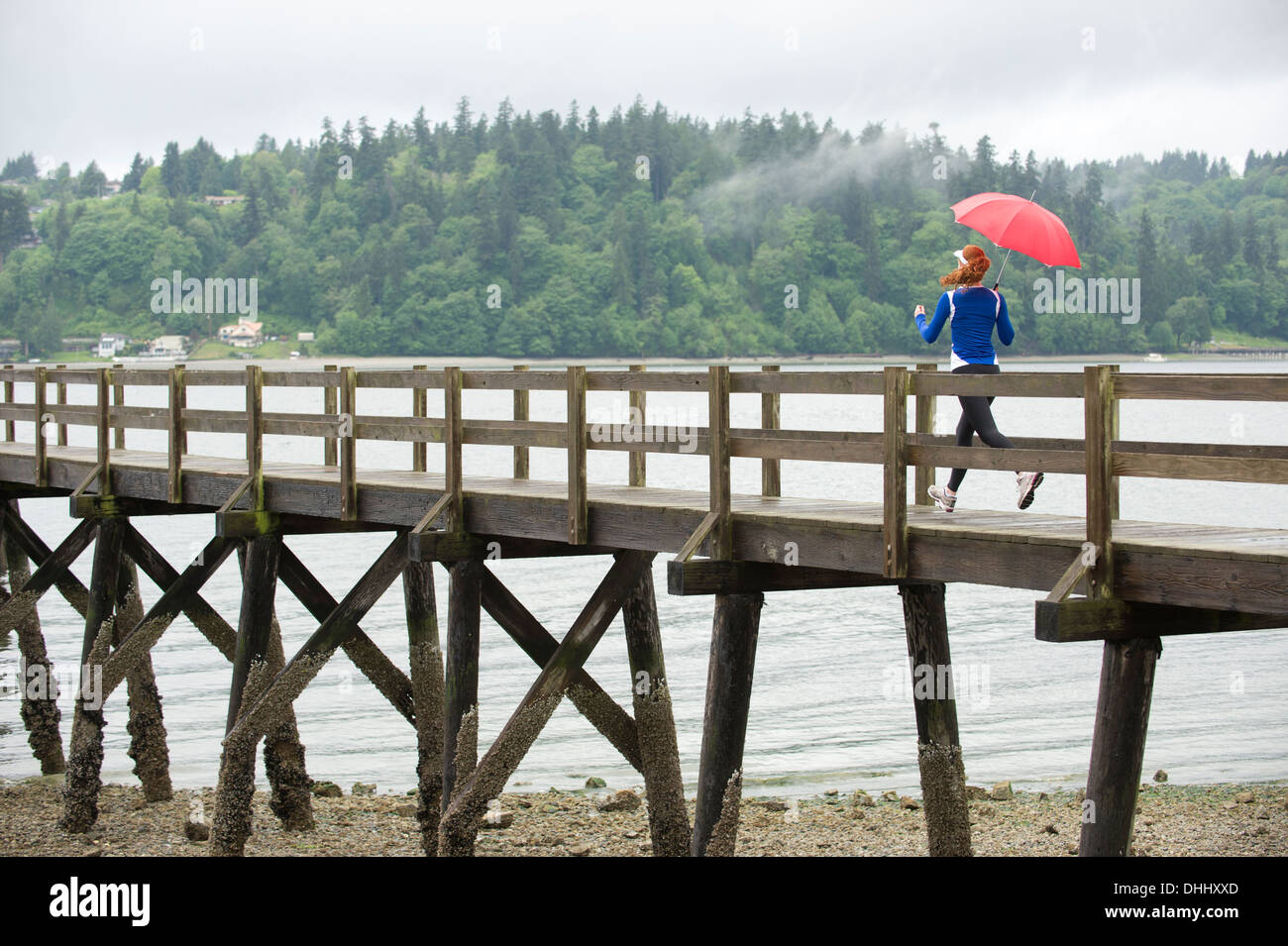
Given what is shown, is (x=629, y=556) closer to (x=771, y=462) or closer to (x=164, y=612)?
(x=771, y=462)

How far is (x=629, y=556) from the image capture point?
11977 millimetres

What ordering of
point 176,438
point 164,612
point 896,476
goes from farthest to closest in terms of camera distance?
point 164,612 → point 176,438 → point 896,476

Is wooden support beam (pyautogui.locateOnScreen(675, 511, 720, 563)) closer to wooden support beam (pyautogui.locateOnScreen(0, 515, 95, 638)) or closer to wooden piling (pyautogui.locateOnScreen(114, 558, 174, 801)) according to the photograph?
wooden piling (pyautogui.locateOnScreen(114, 558, 174, 801))

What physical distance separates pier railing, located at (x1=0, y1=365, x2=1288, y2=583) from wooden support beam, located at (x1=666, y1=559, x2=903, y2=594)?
0.34ft

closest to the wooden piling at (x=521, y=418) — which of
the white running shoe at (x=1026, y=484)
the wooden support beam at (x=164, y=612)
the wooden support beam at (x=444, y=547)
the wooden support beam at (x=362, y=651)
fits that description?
the wooden support beam at (x=444, y=547)

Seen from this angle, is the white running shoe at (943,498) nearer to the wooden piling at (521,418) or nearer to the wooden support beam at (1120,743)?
the wooden support beam at (1120,743)

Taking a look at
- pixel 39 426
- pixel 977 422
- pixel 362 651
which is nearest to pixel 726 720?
pixel 977 422

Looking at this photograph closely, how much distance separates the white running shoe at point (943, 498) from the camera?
33.6 feet

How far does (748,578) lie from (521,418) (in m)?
3.42

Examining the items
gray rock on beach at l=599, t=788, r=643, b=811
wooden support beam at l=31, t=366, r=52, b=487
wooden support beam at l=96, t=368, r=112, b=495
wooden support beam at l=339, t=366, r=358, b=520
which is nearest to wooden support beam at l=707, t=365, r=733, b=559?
wooden support beam at l=339, t=366, r=358, b=520

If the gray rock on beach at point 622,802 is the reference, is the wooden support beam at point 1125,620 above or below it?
above

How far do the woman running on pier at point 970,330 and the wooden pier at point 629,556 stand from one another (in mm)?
268

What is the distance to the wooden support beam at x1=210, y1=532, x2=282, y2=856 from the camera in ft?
46.0
